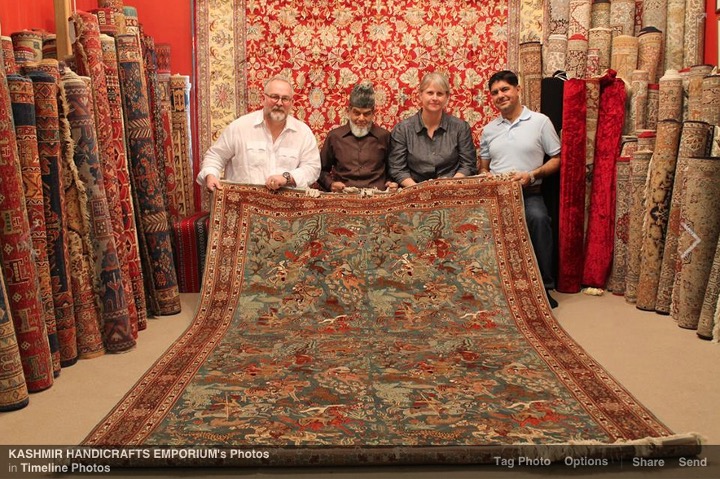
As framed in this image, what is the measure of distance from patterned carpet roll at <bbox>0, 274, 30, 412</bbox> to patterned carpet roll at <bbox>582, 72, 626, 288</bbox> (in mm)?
4123

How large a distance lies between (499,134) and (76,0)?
3647 mm

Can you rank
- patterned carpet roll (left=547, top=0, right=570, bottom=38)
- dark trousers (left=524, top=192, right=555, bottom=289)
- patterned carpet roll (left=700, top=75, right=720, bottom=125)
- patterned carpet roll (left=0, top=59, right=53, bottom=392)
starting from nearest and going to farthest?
patterned carpet roll (left=0, top=59, right=53, bottom=392) < patterned carpet roll (left=700, top=75, right=720, bottom=125) < dark trousers (left=524, top=192, right=555, bottom=289) < patterned carpet roll (left=547, top=0, right=570, bottom=38)

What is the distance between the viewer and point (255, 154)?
18.3 ft

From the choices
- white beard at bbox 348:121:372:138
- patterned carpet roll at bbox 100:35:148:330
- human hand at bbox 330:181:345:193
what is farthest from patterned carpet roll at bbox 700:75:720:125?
patterned carpet roll at bbox 100:35:148:330

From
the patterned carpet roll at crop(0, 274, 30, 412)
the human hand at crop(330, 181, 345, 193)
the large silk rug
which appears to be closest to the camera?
the large silk rug

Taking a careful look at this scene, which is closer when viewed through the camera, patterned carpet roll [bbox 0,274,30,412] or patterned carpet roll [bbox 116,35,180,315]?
patterned carpet roll [bbox 0,274,30,412]

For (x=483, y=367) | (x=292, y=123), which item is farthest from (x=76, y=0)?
(x=483, y=367)

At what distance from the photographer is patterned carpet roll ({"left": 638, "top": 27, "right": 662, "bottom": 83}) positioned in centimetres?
581

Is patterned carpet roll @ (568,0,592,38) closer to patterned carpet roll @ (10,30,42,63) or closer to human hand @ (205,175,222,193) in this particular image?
human hand @ (205,175,222,193)

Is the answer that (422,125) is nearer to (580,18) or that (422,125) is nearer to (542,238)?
(542,238)

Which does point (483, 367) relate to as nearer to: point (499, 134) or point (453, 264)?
point (453, 264)

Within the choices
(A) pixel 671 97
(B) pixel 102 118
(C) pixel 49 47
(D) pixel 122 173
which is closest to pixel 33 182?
(B) pixel 102 118

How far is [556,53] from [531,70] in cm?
25

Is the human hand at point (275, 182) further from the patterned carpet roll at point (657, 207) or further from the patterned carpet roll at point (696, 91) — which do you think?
the patterned carpet roll at point (696, 91)
